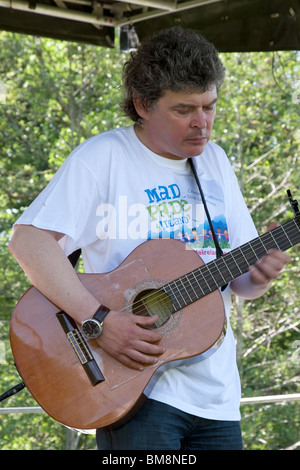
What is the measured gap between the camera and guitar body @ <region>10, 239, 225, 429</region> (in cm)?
205

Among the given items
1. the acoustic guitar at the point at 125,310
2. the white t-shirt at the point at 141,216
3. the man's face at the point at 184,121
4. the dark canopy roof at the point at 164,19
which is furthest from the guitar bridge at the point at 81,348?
the dark canopy roof at the point at 164,19

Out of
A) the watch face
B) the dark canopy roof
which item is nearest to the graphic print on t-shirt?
the watch face

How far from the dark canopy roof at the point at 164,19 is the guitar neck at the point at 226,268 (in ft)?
6.00

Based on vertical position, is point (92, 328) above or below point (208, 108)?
below

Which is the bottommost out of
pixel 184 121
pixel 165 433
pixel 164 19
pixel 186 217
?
pixel 165 433

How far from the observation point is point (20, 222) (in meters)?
2.22

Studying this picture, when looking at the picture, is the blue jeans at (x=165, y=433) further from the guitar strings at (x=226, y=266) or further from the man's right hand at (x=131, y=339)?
the guitar strings at (x=226, y=266)

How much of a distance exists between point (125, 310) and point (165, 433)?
1.27 ft

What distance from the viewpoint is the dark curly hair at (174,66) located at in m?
2.25

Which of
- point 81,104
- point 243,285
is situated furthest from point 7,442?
point 243,285

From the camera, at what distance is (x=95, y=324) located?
210 cm

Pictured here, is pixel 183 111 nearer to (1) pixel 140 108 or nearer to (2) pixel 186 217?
(1) pixel 140 108

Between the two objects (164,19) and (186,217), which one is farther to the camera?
(164,19)

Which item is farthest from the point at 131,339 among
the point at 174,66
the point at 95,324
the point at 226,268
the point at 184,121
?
the point at 174,66
